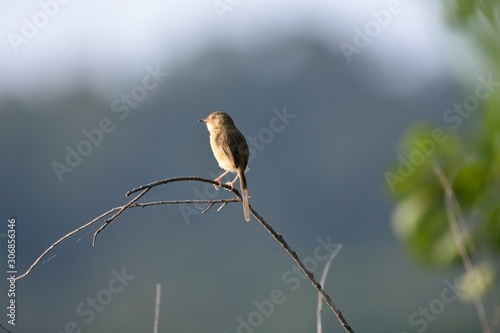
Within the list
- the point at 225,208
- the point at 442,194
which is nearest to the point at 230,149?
the point at 442,194

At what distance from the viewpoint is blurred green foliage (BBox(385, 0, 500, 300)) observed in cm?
436

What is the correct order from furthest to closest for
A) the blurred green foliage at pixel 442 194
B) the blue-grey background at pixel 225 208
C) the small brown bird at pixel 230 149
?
the blue-grey background at pixel 225 208 → the small brown bird at pixel 230 149 → the blurred green foliage at pixel 442 194

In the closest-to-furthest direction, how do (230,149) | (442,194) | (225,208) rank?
(442,194) → (230,149) → (225,208)

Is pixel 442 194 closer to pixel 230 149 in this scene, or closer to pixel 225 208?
pixel 230 149

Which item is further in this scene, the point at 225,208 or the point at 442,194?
the point at 225,208

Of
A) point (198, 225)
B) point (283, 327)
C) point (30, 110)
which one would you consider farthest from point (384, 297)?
point (30, 110)

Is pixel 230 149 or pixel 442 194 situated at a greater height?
pixel 230 149

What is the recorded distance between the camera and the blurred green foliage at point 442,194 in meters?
4.36

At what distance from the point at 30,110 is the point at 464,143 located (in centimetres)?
7720

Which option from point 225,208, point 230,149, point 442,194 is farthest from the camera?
point 225,208

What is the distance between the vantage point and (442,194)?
458cm

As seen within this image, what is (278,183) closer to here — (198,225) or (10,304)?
(198,225)

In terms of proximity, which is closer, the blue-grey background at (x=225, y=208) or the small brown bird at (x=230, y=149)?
the small brown bird at (x=230, y=149)

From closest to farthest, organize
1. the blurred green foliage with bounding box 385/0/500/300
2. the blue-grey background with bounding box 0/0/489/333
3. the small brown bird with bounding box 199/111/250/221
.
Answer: the blurred green foliage with bounding box 385/0/500/300 < the small brown bird with bounding box 199/111/250/221 < the blue-grey background with bounding box 0/0/489/333
